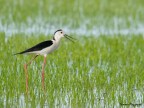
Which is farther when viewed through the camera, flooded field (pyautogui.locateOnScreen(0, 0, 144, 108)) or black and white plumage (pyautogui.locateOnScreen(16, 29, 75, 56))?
black and white plumage (pyautogui.locateOnScreen(16, 29, 75, 56))

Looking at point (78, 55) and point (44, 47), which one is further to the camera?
point (78, 55)

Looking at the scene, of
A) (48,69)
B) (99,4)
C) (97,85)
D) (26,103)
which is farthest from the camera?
(99,4)

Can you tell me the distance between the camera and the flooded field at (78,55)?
28.1ft

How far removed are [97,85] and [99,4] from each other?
11.1 meters

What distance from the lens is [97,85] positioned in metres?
9.51

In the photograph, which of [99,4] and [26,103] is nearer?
[26,103]

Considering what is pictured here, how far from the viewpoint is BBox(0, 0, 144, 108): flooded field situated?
8.58m

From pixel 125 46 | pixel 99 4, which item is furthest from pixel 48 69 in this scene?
pixel 99 4

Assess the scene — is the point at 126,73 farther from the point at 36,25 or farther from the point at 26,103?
the point at 36,25

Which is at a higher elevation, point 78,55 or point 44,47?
point 78,55

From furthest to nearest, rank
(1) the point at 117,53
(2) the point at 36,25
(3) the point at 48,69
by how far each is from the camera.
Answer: (2) the point at 36,25
(1) the point at 117,53
(3) the point at 48,69

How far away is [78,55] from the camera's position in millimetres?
Answer: 12125

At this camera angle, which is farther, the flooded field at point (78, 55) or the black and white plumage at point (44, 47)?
the black and white plumage at point (44, 47)

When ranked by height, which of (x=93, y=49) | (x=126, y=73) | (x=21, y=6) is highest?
(x=21, y=6)
